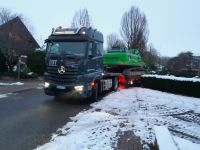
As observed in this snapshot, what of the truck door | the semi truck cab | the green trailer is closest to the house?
the green trailer

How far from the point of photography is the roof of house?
3184 centimetres

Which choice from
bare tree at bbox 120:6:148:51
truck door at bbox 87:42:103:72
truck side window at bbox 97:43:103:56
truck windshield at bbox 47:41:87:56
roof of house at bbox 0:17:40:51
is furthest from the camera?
bare tree at bbox 120:6:148:51

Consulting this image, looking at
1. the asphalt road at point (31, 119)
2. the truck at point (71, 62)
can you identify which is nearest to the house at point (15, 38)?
the asphalt road at point (31, 119)

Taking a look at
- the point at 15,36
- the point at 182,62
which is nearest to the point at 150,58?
the point at 182,62

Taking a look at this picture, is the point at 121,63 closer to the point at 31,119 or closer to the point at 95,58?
the point at 95,58

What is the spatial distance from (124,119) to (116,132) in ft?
7.47

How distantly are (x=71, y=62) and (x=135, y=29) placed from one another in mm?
36745

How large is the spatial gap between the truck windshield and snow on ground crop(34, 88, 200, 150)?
8.63 ft

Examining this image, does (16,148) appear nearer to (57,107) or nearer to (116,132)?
(116,132)

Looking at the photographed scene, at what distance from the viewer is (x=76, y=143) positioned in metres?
A: 8.26

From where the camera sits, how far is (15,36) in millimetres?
37562

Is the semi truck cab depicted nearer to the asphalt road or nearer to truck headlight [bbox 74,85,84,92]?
truck headlight [bbox 74,85,84,92]

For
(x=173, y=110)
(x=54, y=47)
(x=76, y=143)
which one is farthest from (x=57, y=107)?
(x=76, y=143)

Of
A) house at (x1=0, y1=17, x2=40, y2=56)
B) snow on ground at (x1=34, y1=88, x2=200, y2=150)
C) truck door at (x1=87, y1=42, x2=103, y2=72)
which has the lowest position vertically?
snow on ground at (x1=34, y1=88, x2=200, y2=150)
